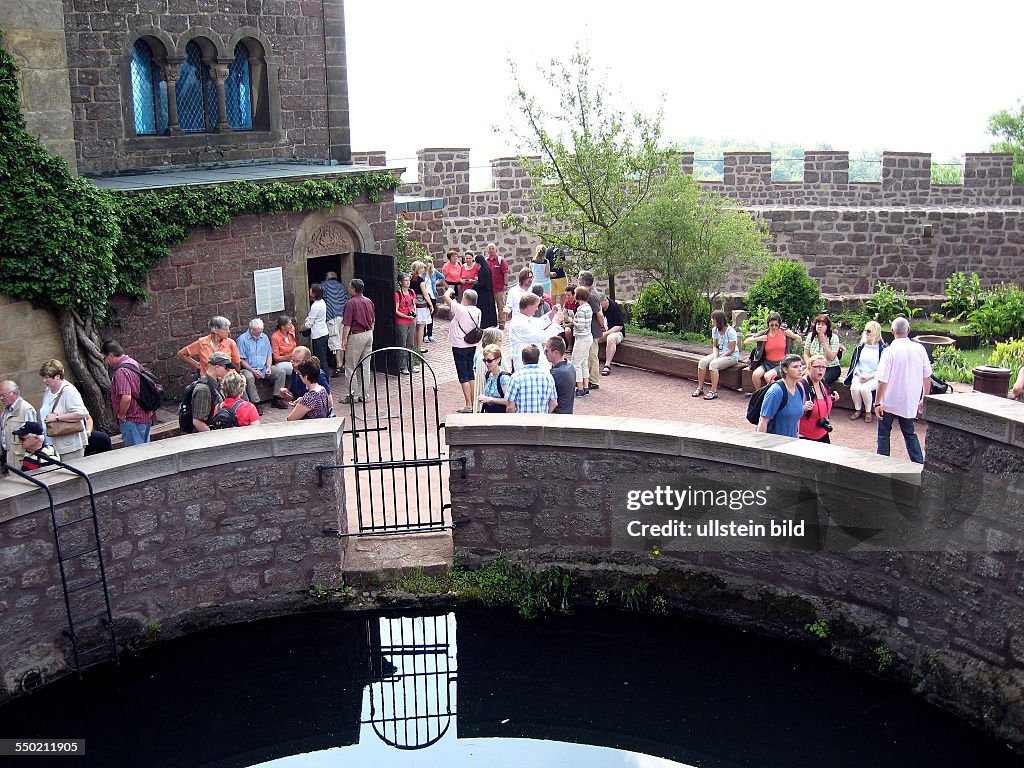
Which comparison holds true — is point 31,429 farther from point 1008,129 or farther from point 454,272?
point 1008,129

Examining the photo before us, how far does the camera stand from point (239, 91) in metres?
15.8

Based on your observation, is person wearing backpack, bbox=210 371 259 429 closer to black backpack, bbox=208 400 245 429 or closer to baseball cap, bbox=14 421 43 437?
black backpack, bbox=208 400 245 429

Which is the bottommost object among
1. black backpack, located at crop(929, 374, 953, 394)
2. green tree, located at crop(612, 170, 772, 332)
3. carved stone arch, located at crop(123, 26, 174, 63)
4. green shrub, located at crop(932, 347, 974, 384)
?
green shrub, located at crop(932, 347, 974, 384)

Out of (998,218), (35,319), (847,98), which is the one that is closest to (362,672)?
(35,319)

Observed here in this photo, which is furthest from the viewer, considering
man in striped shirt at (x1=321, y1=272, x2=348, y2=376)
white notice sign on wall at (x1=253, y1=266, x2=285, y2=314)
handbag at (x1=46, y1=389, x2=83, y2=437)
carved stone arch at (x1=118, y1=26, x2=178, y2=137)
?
man in striped shirt at (x1=321, y1=272, x2=348, y2=376)

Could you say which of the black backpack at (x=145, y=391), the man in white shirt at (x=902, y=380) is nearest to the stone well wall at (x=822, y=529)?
the man in white shirt at (x=902, y=380)

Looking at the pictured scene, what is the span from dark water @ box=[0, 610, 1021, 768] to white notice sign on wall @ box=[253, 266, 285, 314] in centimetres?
662

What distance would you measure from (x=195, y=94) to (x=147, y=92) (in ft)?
2.61

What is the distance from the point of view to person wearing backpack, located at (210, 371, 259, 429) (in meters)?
9.62

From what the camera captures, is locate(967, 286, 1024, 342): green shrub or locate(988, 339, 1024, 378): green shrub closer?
locate(988, 339, 1024, 378): green shrub

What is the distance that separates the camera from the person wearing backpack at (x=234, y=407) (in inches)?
379

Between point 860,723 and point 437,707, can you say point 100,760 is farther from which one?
point 860,723

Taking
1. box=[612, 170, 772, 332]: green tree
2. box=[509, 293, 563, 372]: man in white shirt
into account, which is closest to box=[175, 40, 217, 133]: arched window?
box=[509, 293, 563, 372]: man in white shirt

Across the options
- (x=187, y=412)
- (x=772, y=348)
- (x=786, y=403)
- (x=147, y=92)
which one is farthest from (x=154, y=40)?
(x=786, y=403)
